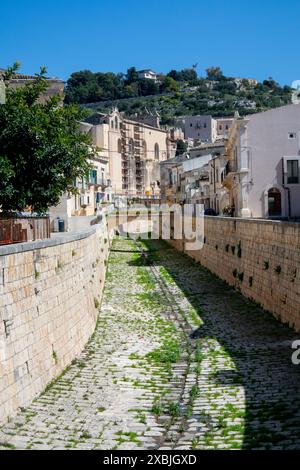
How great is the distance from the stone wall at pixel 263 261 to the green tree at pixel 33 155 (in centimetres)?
763

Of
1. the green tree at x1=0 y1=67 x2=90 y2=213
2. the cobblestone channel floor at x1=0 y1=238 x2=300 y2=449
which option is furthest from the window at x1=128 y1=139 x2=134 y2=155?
the cobblestone channel floor at x1=0 y1=238 x2=300 y2=449

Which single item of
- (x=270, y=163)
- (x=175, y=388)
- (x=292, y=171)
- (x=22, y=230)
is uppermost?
(x=270, y=163)

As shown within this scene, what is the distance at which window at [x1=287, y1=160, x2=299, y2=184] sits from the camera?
37.8m

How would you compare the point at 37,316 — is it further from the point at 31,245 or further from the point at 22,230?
the point at 22,230

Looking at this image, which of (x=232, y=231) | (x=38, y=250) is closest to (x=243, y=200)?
(x=232, y=231)

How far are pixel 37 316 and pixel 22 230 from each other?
4194 millimetres

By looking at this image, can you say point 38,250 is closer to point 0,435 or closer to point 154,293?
point 0,435

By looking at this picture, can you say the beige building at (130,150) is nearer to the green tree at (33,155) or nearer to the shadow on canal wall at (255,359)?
the green tree at (33,155)

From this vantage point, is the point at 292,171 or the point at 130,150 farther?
the point at 130,150

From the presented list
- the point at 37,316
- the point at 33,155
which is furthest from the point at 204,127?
the point at 37,316

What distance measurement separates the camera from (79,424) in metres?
10.1

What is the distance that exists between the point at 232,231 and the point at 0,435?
60.3 feet

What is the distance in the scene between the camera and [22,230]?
51.0ft

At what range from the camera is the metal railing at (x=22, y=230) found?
14.4 meters
